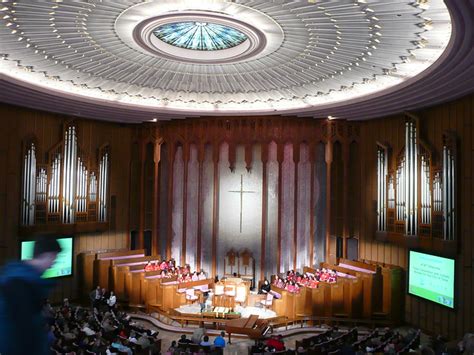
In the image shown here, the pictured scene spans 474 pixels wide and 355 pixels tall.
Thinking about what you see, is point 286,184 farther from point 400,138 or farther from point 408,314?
point 408,314

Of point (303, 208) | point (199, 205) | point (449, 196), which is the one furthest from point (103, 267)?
point (449, 196)

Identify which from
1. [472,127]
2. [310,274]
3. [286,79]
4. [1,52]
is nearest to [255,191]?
[310,274]

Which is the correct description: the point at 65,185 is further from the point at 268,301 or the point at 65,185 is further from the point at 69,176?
the point at 268,301

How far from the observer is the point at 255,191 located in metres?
17.1

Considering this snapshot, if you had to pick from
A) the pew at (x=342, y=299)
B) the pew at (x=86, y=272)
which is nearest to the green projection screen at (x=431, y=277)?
the pew at (x=342, y=299)

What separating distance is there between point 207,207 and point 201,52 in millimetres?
7450

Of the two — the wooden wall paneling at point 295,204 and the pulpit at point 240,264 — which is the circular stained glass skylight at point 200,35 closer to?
the wooden wall paneling at point 295,204

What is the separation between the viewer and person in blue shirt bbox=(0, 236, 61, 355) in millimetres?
2777

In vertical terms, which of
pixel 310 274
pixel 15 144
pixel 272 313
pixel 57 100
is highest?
pixel 57 100

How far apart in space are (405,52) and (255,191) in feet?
27.7

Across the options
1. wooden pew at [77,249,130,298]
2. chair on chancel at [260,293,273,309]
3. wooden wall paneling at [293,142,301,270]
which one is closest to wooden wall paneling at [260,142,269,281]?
wooden wall paneling at [293,142,301,270]

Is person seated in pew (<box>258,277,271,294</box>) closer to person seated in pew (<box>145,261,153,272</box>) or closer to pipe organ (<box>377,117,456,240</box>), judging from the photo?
person seated in pew (<box>145,261,153,272</box>)

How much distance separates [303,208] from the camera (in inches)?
659

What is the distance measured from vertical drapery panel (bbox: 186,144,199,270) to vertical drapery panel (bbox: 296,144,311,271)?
12.9 feet
